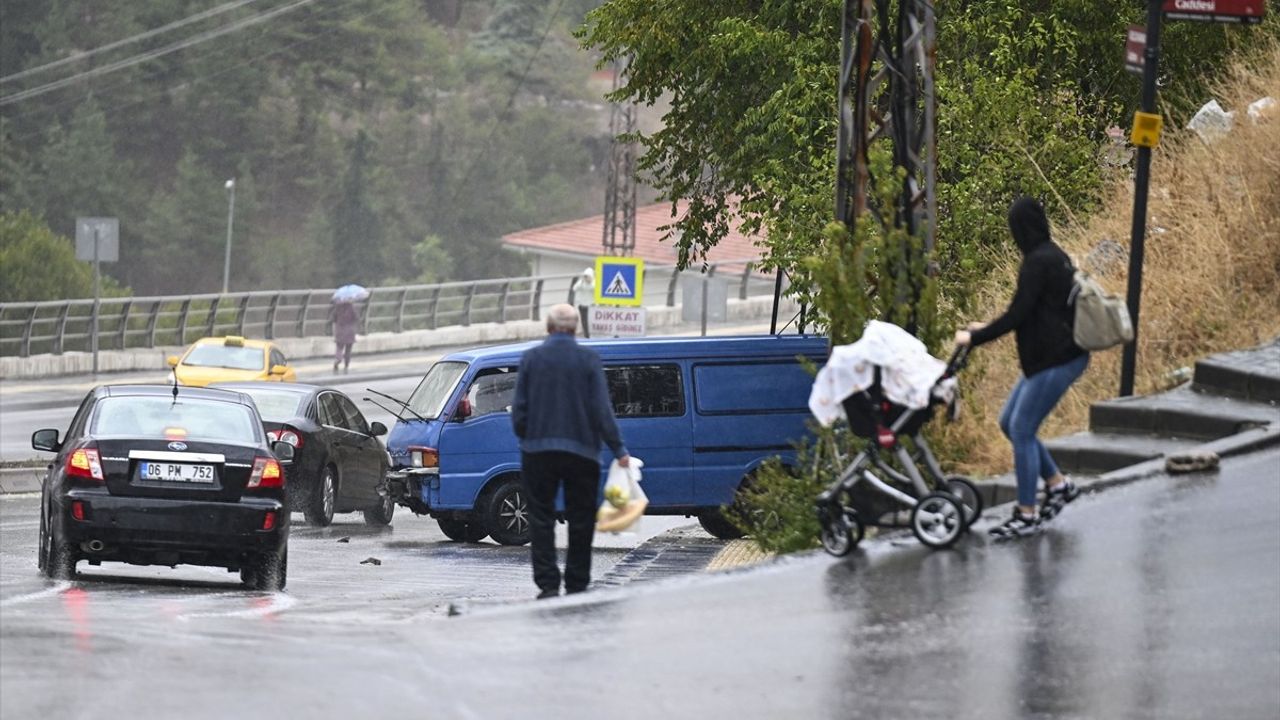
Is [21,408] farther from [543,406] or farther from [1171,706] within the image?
[1171,706]

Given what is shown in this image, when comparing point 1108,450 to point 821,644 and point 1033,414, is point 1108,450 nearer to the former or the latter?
point 1033,414

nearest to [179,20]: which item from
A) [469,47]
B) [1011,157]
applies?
[469,47]

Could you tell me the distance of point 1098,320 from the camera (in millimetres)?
9703

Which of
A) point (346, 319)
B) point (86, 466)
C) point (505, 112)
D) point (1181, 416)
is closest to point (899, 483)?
point (1181, 416)

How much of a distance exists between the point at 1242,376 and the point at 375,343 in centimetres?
4290

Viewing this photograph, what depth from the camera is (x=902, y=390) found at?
9891mm

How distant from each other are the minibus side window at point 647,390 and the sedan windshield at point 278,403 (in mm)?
3415

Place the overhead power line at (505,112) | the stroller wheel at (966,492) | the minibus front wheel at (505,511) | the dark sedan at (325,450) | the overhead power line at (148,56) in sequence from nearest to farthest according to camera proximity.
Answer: the stroller wheel at (966,492)
the minibus front wheel at (505,511)
the dark sedan at (325,450)
the overhead power line at (148,56)
the overhead power line at (505,112)

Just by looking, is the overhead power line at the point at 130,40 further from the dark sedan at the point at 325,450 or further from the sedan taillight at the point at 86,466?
the sedan taillight at the point at 86,466

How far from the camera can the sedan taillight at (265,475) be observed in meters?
13.8

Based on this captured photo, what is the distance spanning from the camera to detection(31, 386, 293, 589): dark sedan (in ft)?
44.2

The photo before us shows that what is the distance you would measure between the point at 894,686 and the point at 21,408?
32.4 metres

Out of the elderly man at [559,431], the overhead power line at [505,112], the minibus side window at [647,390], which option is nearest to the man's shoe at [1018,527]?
the elderly man at [559,431]

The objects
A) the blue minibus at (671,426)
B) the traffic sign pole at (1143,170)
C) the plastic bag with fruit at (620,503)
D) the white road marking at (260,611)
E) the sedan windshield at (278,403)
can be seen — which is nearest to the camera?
the plastic bag with fruit at (620,503)
